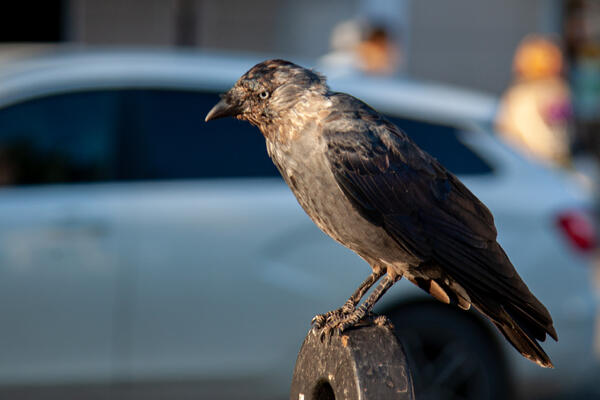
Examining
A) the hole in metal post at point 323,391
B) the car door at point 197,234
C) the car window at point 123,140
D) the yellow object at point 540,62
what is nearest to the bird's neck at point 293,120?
the hole in metal post at point 323,391

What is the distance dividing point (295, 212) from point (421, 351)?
39.5 inches

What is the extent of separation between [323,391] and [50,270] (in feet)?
9.31

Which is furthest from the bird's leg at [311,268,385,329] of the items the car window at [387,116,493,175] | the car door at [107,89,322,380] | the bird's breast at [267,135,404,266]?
the car window at [387,116,493,175]

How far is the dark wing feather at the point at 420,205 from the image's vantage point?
2092 millimetres

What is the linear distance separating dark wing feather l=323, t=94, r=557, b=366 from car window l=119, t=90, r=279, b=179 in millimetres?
2507

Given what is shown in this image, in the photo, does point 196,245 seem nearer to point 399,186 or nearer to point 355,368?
point 399,186

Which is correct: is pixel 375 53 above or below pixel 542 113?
above

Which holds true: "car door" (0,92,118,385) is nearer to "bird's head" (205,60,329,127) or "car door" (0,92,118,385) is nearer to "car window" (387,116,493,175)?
"car window" (387,116,493,175)

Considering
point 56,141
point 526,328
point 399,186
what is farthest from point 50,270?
point 526,328

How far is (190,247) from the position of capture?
4.50 metres

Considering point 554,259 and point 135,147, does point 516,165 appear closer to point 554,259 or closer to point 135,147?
point 554,259

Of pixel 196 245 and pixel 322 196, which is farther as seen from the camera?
pixel 196 245

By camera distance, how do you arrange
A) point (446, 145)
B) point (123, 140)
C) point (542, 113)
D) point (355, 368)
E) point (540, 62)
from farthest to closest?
point (540, 62) → point (542, 113) → point (446, 145) → point (123, 140) → point (355, 368)

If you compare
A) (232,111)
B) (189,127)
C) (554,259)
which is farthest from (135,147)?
(232,111)
